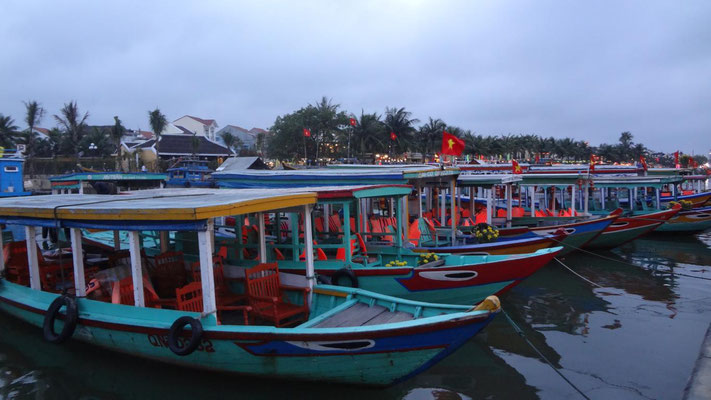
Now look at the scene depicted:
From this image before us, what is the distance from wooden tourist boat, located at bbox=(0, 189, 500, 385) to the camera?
5004 millimetres

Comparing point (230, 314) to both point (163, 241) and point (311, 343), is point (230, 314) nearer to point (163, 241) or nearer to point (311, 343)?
point (311, 343)

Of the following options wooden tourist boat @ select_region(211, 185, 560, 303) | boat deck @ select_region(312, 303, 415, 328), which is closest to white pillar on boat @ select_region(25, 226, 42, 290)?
wooden tourist boat @ select_region(211, 185, 560, 303)

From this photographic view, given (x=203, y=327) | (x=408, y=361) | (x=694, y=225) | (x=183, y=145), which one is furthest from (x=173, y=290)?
(x=183, y=145)

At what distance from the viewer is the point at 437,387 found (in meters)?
6.20

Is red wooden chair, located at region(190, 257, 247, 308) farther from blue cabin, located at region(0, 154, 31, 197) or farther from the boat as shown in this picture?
blue cabin, located at region(0, 154, 31, 197)

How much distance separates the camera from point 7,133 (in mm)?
35125

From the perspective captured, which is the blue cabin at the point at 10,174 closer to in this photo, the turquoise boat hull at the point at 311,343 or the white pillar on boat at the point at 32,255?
the white pillar on boat at the point at 32,255

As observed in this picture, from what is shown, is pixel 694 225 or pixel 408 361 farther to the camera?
pixel 694 225

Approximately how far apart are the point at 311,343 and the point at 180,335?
1.67 m

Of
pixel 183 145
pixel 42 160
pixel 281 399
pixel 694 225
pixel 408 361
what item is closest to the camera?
pixel 408 361

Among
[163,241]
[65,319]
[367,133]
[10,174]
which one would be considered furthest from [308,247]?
[367,133]

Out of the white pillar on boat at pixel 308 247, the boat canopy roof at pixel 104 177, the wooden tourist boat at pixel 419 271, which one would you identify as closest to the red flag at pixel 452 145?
the wooden tourist boat at pixel 419 271

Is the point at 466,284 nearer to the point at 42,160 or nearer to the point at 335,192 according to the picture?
the point at 335,192

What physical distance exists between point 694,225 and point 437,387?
17812mm
